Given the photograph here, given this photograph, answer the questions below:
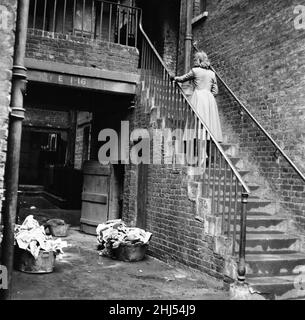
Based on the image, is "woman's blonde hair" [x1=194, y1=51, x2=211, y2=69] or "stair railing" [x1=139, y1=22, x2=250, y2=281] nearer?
"stair railing" [x1=139, y1=22, x2=250, y2=281]

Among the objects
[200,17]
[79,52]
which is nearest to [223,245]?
[79,52]

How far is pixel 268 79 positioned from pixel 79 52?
379 centimetres

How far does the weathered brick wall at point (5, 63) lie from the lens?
12.9 feet

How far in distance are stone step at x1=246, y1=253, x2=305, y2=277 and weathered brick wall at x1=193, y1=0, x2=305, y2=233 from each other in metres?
0.84

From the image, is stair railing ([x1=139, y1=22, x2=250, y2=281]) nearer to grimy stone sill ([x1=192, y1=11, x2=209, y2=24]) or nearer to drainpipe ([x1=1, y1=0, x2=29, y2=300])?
grimy stone sill ([x1=192, y1=11, x2=209, y2=24])

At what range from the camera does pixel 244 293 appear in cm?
465

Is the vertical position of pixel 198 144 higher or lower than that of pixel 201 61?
lower

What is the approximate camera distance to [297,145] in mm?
6359

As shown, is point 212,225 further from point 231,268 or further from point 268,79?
point 268,79

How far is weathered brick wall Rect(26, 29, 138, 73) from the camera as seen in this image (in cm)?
788

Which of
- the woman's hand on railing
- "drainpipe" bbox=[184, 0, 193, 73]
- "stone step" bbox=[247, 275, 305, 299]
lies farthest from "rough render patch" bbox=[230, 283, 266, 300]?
"drainpipe" bbox=[184, 0, 193, 73]
